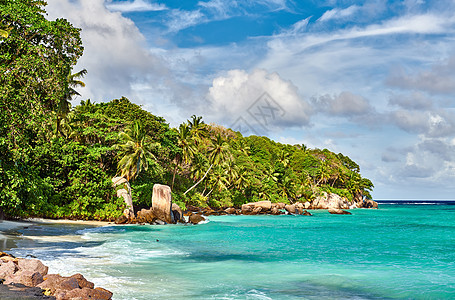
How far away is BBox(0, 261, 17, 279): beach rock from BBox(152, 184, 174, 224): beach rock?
23.3 m

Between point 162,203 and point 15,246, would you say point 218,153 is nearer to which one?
point 162,203

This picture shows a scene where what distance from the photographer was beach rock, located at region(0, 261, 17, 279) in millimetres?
9720

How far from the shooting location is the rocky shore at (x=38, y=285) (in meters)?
8.57

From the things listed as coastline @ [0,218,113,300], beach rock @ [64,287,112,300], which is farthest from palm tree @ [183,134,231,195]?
beach rock @ [64,287,112,300]

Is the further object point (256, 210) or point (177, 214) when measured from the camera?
point (256, 210)

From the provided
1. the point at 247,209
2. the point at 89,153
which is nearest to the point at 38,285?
the point at 89,153

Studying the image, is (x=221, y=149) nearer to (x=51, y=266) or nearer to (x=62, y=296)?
(x=51, y=266)

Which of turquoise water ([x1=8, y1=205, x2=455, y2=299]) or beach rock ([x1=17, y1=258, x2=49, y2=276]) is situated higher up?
beach rock ([x1=17, y1=258, x2=49, y2=276])

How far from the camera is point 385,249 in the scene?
76.9 feet

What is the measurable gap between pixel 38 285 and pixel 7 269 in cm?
128

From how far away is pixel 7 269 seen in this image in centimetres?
988

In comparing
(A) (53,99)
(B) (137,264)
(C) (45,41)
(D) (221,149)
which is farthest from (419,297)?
(D) (221,149)

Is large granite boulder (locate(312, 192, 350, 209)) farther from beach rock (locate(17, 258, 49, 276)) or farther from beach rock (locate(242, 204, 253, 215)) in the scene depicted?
beach rock (locate(17, 258, 49, 276))

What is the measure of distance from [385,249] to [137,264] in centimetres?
1559
